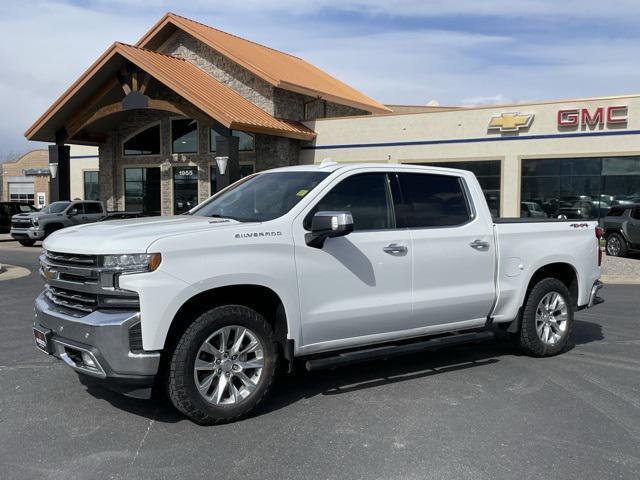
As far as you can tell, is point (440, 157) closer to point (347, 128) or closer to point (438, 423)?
point (347, 128)

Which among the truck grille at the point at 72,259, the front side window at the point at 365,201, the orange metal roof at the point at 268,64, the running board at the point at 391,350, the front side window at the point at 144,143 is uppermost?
the orange metal roof at the point at 268,64

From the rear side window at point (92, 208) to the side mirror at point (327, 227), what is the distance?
19.9 meters

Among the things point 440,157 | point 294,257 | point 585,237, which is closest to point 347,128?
point 440,157

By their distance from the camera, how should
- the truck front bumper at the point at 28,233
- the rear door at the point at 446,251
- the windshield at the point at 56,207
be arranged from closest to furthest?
1. the rear door at the point at 446,251
2. the truck front bumper at the point at 28,233
3. the windshield at the point at 56,207

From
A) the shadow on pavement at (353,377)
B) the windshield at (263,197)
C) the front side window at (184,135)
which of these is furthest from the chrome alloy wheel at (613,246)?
the front side window at (184,135)

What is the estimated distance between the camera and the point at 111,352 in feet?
13.4

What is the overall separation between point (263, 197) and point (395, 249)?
1.21 metres

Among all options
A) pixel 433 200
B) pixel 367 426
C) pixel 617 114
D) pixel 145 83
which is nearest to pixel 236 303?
pixel 367 426

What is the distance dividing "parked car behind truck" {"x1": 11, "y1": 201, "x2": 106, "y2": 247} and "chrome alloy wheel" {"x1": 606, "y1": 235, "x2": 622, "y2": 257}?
1659cm

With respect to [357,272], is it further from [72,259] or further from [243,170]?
[243,170]

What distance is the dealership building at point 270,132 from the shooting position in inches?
819

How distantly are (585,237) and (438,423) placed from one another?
3312 mm

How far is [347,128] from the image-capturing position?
2469 cm

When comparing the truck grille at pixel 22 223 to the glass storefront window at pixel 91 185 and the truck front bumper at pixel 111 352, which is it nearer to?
the glass storefront window at pixel 91 185
